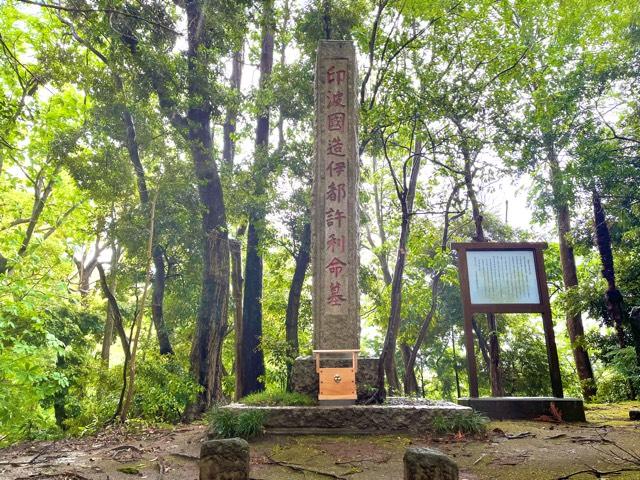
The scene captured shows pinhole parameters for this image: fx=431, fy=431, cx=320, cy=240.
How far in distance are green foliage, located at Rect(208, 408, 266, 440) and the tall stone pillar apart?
1.23 m

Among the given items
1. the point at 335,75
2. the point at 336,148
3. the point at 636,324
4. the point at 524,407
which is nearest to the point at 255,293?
the point at 336,148

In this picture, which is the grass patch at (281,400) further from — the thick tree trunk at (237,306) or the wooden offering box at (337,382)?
the thick tree trunk at (237,306)

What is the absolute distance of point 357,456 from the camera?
3.91 m

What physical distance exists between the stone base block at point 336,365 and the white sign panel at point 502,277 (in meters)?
1.92

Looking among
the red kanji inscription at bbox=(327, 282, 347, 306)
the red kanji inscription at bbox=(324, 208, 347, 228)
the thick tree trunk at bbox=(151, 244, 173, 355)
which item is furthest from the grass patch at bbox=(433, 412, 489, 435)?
the thick tree trunk at bbox=(151, 244, 173, 355)

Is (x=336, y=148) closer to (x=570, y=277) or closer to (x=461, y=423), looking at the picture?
(x=461, y=423)

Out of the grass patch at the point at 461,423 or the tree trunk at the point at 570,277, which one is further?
the tree trunk at the point at 570,277

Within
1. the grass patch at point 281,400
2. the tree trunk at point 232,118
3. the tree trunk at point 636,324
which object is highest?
the tree trunk at point 232,118

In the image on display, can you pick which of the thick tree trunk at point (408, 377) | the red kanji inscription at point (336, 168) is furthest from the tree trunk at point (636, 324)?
the thick tree trunk at point (408, 377)

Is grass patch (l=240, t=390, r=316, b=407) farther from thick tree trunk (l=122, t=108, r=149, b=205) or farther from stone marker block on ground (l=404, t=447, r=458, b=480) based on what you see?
thick tree trunk (l=122, t=108, r=149, b=205)

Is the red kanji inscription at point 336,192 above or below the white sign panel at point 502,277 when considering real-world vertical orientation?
above

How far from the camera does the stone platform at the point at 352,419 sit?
15.5 feet

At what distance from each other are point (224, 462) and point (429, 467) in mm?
985

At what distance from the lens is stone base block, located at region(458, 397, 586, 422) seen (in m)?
5.70
